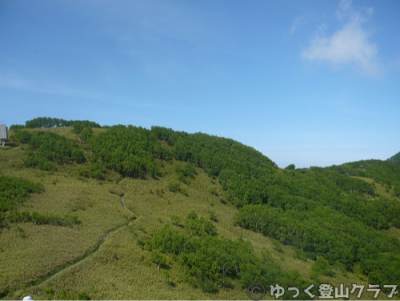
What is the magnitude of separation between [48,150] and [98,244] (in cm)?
4574

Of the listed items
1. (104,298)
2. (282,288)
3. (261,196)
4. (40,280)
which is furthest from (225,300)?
(261,196)

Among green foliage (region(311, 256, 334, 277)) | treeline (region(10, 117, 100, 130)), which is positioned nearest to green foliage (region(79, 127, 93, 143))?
treeline (region(10, 117, 100, 130))

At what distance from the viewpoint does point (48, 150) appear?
7950 cm

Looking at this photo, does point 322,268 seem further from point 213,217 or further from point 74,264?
point 74,264

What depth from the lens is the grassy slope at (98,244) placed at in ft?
114

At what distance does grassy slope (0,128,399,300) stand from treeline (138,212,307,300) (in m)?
1.52

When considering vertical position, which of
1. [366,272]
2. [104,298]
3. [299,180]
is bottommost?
[366,272]

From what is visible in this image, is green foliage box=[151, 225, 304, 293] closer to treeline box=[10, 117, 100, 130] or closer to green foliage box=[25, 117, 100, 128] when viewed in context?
treeline box=[10, 117, 100, 130]

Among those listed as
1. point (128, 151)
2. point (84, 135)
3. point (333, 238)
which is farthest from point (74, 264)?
point (333, 238)

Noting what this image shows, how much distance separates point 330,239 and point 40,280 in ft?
233

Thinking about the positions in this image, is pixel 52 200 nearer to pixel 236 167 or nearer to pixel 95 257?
pixel 95 257

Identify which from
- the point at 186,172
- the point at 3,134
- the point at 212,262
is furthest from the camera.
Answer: the point at 186,172

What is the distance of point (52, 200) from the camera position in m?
56.6

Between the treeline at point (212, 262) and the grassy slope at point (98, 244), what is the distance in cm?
152
